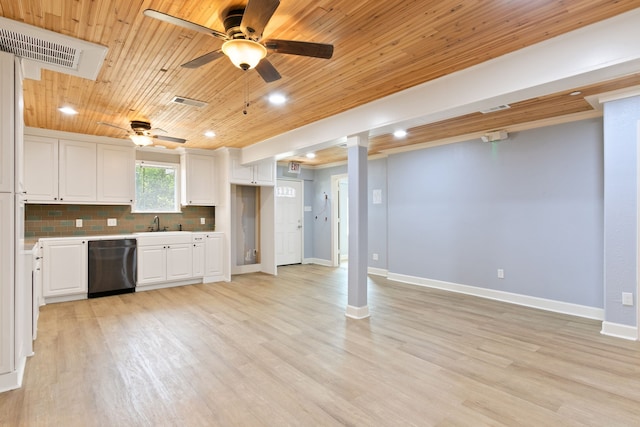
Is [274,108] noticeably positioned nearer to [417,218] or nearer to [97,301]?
[417,218]

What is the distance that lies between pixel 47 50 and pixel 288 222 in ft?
19.5

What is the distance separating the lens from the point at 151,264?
18.2 ft

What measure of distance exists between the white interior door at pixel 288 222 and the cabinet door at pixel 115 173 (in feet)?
10.4

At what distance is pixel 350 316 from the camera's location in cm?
406

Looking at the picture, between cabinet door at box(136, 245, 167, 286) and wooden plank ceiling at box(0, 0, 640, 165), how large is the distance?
2145 millimetres

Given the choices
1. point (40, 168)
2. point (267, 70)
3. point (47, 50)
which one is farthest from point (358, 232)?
point (40, 168)

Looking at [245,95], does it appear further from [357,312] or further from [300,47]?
[357,312]

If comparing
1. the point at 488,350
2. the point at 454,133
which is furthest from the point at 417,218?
the point at 488,350

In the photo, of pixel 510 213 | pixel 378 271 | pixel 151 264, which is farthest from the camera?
pixel 378 271

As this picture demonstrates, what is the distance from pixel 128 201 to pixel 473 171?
5.78 metres

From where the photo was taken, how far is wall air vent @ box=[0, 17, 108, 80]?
2.28 m

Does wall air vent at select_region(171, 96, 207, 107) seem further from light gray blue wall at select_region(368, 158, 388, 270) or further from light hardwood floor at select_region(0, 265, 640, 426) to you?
light gray blue wall at select_region(368, 158, 388, 270)

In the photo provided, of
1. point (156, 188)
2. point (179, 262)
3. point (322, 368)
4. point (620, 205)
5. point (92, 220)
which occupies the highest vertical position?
point (156, 188)

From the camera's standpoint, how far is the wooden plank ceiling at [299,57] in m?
2.07
